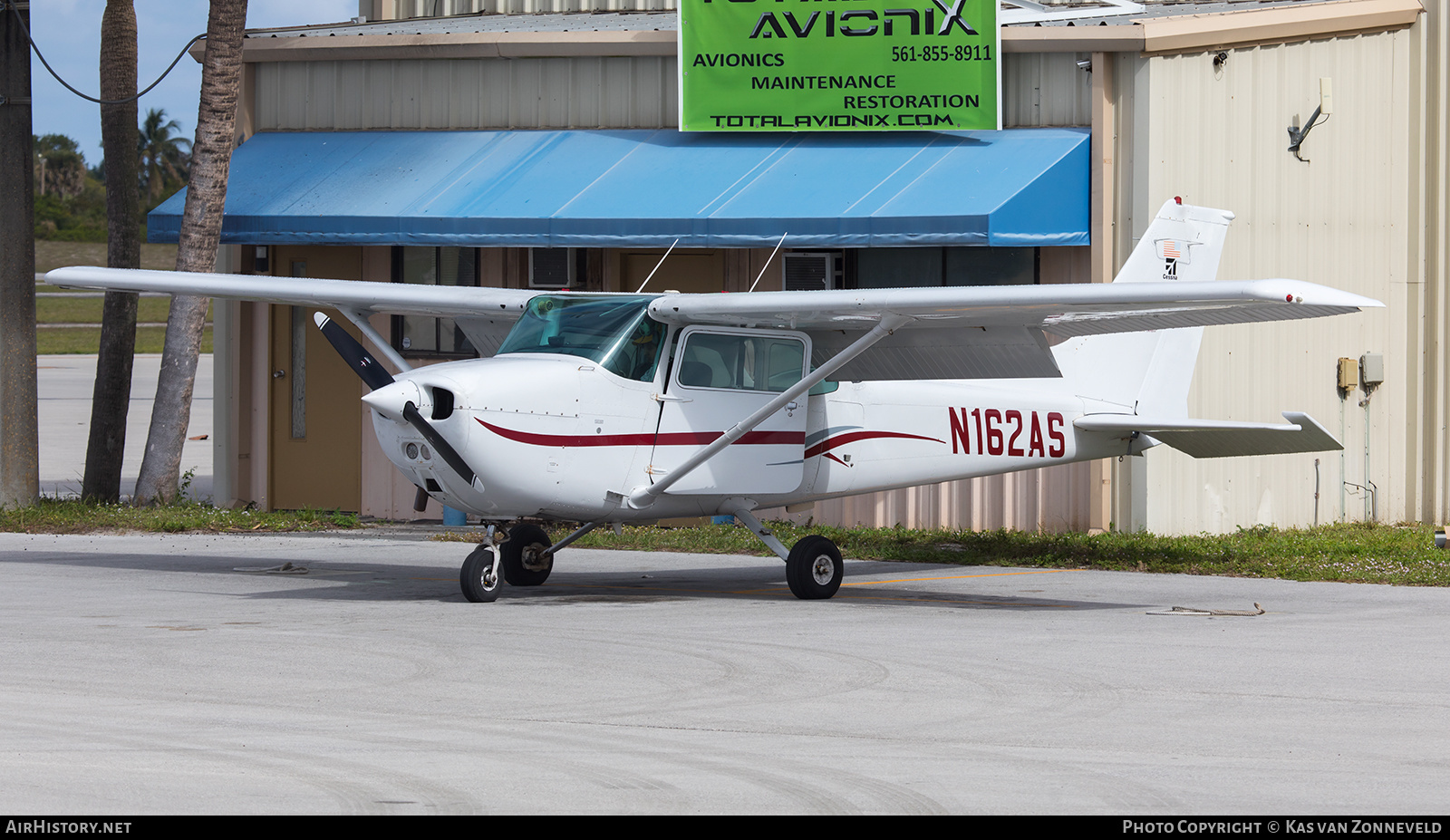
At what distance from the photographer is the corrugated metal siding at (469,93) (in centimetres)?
1605

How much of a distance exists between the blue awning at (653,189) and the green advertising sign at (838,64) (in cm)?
23

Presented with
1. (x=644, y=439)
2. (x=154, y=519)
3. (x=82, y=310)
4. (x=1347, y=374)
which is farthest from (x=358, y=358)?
(x=82, y=310)

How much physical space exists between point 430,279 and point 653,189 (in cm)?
278

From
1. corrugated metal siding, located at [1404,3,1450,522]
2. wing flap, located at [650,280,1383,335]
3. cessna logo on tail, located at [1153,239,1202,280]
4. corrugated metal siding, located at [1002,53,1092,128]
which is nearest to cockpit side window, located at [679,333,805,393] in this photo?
wing flap, located at [650,280,1383,335]

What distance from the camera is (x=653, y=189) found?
49.2ft

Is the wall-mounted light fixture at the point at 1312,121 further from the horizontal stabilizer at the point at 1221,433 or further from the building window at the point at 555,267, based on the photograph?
the building window at the point at 555,267

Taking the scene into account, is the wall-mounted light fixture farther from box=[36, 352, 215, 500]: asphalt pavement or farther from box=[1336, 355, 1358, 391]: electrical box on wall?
box=[36, 352, 215, 500]: asphalt pavement

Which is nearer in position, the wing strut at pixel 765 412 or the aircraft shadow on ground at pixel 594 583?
the wing strut at pixel 765 412

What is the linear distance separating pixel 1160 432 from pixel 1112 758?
6.40 meters

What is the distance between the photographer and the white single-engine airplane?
10094 mm

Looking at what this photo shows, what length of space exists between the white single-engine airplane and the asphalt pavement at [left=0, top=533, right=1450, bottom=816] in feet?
2.47

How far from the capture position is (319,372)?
16734 millimetres

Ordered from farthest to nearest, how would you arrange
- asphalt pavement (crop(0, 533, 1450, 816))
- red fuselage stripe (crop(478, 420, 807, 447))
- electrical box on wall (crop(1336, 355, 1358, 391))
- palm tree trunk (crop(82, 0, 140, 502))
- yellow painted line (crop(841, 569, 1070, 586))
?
1. palm tree trunk (crop(82, 0, 140, 502))
2. electrical box on wall (crop(1336, 355, 1358, 391))
3. yellow painted line (crop(841, 569, 1070, 586))
4. red fuselage stripe (crop(478, 420, 807, 447))
5. asphalt pavement (crop(0, 533, 1450, 816))

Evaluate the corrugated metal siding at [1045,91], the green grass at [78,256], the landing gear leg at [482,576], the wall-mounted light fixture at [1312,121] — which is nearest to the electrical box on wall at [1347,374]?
the wall-mounted light fixture at [1312,121]
